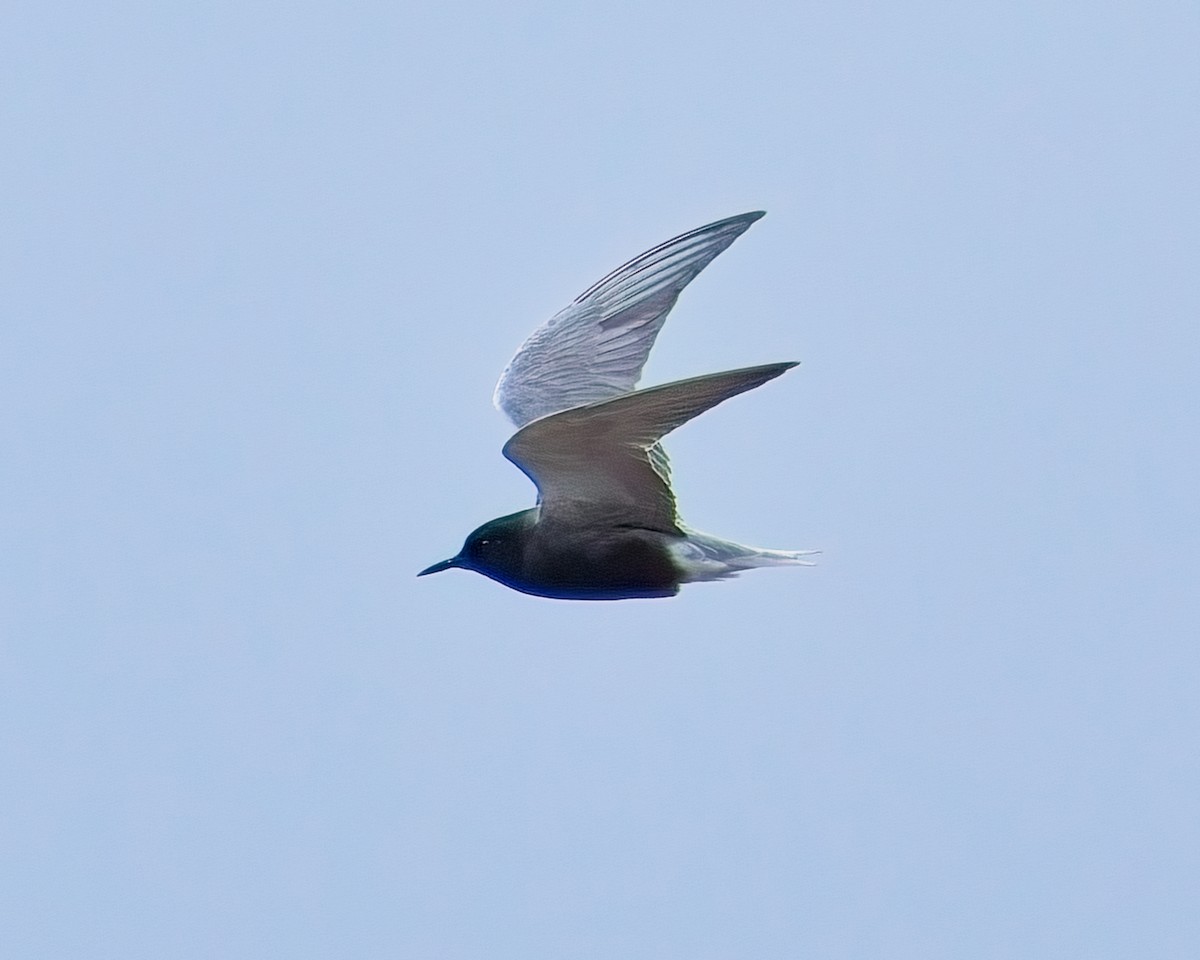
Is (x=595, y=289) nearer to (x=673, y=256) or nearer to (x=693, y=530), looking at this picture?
(x=673, y=256)

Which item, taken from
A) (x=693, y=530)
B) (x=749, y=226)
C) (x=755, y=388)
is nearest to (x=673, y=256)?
(x=749, y=226)

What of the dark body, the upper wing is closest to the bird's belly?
the dark body

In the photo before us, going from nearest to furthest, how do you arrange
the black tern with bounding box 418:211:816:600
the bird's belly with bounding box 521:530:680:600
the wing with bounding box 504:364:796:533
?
the wing with bounding box 504:364:796:533, the black tern with bounding box 418:211:816:600, the bird's belly with bounding box 521:530:680:600

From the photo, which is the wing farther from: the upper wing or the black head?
the upper wing

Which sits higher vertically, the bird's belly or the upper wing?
the upper wing

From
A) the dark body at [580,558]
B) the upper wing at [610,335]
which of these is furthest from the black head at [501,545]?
the upper wing at [610,335]

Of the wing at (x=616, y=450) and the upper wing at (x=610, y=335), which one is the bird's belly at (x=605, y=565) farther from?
the upper wing at (x=610, y=335)

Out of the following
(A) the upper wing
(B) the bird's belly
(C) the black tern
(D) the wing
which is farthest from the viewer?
(A) the upper wing
